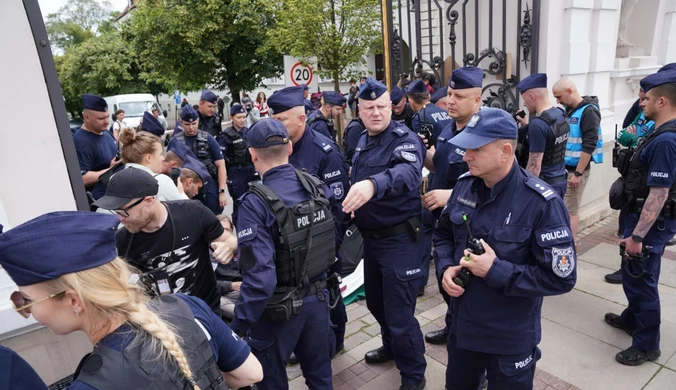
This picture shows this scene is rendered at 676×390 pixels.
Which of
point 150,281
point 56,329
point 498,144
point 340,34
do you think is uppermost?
point 340,34

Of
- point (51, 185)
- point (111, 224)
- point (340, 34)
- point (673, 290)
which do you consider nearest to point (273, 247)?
point (111, 224)

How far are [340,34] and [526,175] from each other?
10.6m

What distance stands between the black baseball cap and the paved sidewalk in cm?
206

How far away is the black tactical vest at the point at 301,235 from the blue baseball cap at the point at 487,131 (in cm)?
85

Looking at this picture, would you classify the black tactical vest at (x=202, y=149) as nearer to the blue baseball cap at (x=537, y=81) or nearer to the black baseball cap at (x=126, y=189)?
the black baseball cap at (x=126, y=189)

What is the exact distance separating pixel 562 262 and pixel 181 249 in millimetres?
2054

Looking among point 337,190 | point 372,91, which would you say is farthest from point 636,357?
point 372,91

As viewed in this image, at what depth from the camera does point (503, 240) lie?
7.25 ft

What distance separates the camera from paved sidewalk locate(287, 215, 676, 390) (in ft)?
11.0

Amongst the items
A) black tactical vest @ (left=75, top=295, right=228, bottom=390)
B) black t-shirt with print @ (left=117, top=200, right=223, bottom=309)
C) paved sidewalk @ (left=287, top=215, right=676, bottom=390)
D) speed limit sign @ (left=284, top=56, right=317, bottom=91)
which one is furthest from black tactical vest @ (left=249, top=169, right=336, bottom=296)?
speed limit sign @ (left=284, top=56, right=317, bottom=91)

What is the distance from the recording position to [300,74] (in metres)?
8.21

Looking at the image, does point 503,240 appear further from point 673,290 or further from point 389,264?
A: point 673,290

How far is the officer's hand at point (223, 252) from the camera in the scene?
102 inches

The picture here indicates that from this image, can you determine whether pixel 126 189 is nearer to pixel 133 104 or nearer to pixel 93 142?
pixel 93 142
